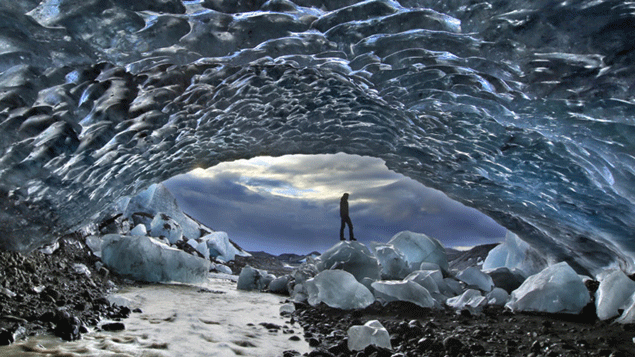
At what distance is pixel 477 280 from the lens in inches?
180

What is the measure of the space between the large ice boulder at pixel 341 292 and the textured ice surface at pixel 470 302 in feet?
2.90

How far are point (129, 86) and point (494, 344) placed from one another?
316 cm

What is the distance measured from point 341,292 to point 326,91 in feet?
6.67

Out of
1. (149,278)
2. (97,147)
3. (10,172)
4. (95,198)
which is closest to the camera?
(10,172)

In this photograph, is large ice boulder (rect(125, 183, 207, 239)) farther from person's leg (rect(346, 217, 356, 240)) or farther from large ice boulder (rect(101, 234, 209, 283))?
person's leg (rect(346, 217, 356, 240))

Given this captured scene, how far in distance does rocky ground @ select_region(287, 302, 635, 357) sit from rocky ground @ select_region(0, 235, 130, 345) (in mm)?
→ 1583

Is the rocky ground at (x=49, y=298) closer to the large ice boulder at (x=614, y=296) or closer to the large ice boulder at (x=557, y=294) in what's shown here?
the large ice boulder at (x=557, y=294)

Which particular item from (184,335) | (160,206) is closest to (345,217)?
(160,206)

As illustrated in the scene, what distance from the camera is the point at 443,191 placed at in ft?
18.8

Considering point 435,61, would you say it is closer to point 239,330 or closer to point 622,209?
point 622,209

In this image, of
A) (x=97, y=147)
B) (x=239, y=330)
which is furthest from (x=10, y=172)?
(x=239, y=330)

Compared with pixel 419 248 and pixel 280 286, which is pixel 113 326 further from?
pixel 419 248

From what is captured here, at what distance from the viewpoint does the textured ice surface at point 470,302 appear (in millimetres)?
3585

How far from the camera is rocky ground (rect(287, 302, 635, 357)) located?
2270 millimetres
